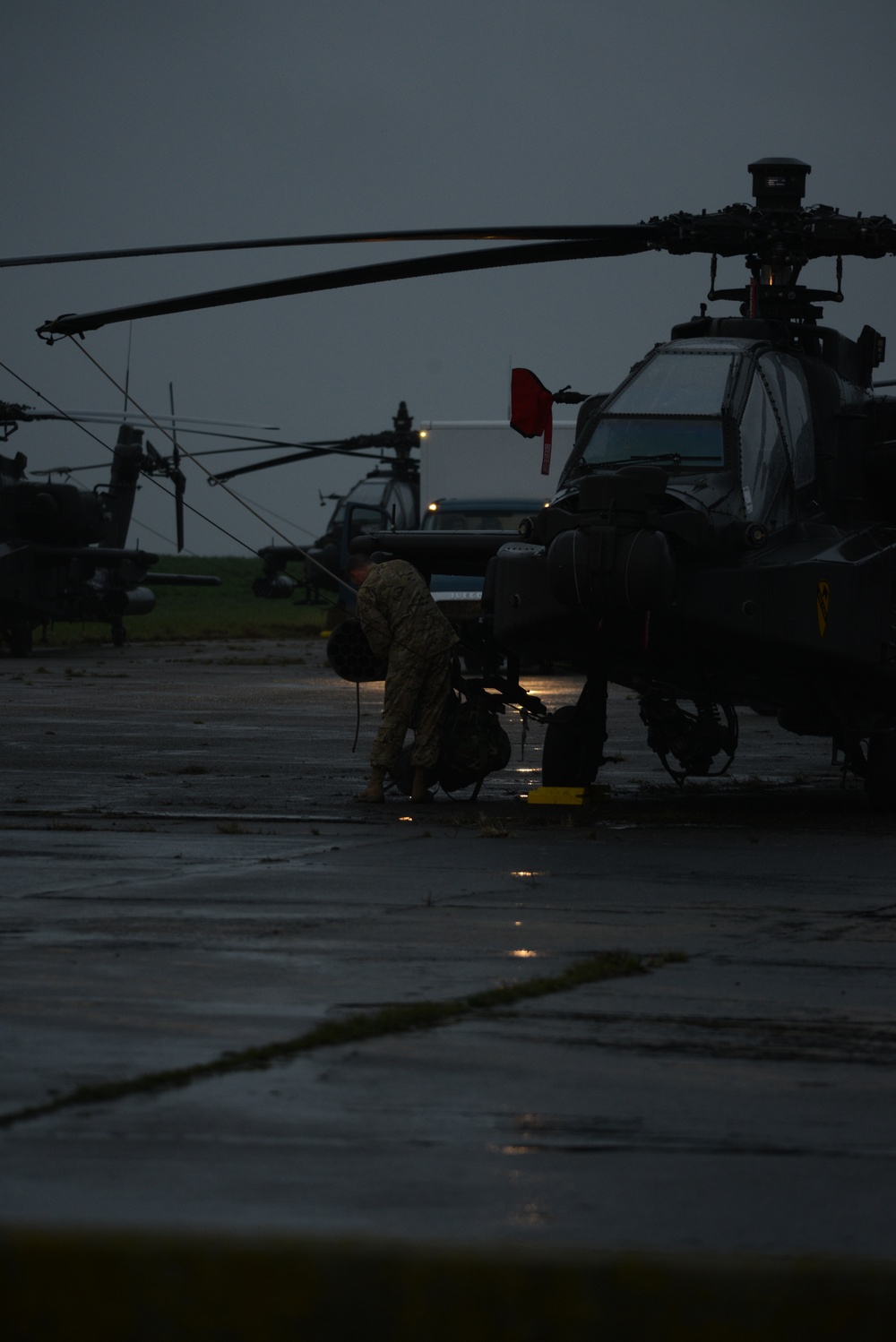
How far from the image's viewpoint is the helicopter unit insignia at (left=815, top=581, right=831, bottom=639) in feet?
33.5

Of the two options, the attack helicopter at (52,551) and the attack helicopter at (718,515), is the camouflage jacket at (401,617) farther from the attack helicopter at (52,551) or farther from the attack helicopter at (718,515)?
the attack helicopter at (52,551)

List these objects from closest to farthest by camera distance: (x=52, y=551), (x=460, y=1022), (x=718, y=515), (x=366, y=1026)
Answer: (x=366, y=1026), (x=460, y=1022), (x=718, y=515), (x=52, y=551)

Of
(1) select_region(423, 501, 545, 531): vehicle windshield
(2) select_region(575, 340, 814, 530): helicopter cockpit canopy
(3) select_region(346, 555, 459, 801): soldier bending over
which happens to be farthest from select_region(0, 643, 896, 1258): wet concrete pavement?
(1) select_region(423, 501, 545, 531): vehicle windshield

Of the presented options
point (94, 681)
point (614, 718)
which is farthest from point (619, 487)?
point (94, 681)

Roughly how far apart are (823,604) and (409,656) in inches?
108

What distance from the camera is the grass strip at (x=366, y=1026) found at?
4211mm

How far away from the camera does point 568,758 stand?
12.0 m

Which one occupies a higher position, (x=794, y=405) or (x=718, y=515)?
(x=794, y=405)

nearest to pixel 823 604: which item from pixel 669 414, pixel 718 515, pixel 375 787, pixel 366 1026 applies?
pixel 718 515

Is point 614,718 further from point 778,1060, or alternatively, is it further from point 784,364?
point 778,1060

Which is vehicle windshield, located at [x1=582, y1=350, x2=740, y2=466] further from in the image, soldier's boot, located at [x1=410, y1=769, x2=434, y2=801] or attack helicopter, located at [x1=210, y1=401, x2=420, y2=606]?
attack helicopter, located at [x1=210, y1=401, x2=420, y2=606]

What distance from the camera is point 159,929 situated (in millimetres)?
6734

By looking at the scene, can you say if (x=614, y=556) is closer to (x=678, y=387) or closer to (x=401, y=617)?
(x=678, y=387)

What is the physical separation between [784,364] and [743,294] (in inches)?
40.1
